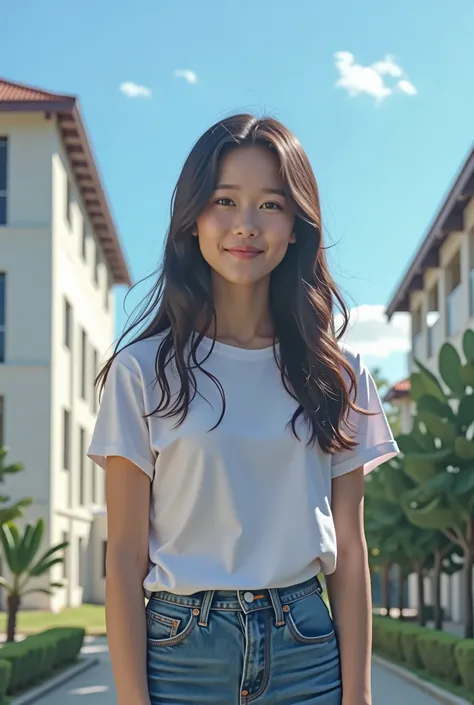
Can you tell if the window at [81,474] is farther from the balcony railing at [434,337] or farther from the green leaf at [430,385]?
the green leaf at [430,385]

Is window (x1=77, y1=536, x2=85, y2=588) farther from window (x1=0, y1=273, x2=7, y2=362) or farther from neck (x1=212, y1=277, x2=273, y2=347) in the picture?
neck (x1=212, y1=277, x2=273, y2=347)

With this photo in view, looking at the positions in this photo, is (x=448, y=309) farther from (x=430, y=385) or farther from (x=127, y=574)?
(x=127, y=574)

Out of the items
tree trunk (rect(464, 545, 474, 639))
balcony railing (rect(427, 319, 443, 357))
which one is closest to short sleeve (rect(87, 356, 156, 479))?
tree trunk (rect(464, 545, 474, 639))

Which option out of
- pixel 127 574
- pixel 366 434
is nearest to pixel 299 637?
pixel 127 574

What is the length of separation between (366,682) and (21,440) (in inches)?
983

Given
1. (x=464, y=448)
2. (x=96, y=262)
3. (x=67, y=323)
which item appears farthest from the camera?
(x=96, y=262)

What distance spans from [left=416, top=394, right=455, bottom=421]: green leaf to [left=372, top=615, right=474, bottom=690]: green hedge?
9.18 feet

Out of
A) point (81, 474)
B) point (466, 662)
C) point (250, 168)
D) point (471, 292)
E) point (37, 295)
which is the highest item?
point (37, 295)

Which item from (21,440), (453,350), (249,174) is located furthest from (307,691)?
(21,440)

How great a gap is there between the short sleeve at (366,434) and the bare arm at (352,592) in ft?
0.11

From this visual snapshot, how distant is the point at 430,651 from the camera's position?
47.9 feet

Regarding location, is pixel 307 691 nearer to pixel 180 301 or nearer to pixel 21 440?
pixel 180 301

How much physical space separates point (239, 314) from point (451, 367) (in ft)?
42.2

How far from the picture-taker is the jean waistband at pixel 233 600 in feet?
7.73
